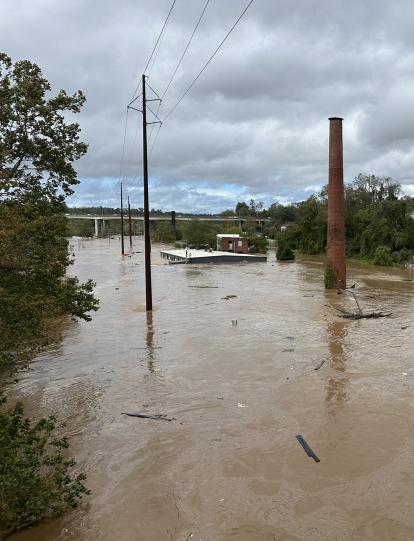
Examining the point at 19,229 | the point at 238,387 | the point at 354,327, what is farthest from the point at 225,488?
the point at 354,327

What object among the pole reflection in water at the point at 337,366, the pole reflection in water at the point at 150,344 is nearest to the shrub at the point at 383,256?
the pole reflection in water at the point at 337,366

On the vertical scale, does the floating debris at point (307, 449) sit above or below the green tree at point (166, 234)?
below

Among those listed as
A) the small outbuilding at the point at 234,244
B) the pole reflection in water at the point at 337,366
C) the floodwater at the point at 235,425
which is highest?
the small outbuilding at the point at 234,244

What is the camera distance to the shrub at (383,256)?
216ft

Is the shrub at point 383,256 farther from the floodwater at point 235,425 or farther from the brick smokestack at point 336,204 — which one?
the floodwater at point 235,425

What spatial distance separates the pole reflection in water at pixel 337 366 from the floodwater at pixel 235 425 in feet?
0.19

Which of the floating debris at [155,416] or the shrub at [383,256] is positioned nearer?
the floating debris at [155,416]

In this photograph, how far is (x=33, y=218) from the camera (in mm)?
12094

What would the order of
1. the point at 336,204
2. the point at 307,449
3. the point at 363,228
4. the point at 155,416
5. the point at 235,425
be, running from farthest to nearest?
the point at 363,228, the point at 336,204, the point at 155,416, the point at 235,425, the point at 307,449

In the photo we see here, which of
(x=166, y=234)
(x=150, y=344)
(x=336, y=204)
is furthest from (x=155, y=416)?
(x=166, y=234)

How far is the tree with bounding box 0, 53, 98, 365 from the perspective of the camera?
33.3 ft

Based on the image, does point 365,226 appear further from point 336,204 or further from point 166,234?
point 166,234

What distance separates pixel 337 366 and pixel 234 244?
7177cm

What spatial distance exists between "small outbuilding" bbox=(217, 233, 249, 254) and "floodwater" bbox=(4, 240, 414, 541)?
62.5 m
